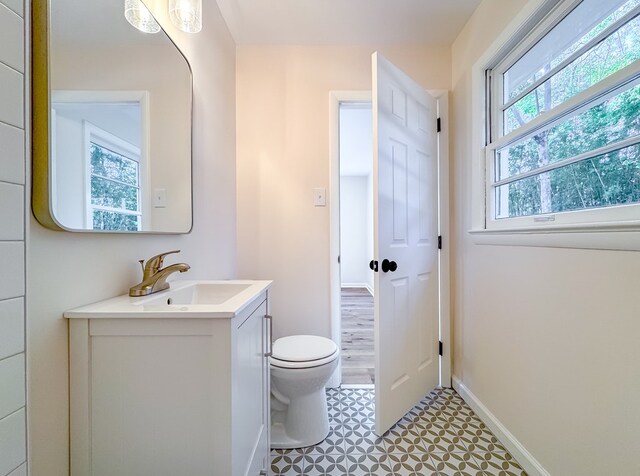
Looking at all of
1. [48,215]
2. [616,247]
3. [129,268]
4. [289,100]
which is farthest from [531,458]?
[289,100]

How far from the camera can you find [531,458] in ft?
3.84

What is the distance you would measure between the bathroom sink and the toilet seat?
17.5 inches

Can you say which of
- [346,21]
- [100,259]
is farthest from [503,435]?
[346,21]

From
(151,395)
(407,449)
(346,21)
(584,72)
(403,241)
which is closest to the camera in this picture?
(151,395)

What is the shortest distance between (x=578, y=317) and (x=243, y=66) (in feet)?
7.37

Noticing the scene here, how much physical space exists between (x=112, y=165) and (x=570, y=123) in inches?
64.8

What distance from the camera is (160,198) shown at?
104 centimetres

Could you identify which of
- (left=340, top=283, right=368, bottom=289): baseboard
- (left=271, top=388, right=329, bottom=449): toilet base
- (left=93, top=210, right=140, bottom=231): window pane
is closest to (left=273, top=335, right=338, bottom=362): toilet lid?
(left=271, top=388, right=329, bottom=449): toilet base

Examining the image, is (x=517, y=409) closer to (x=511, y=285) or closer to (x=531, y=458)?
(x=531, y=458)

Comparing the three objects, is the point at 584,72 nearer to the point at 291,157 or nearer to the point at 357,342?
the point at 291,157

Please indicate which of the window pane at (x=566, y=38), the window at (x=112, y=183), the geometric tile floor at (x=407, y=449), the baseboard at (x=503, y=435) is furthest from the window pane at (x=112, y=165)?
the baseboard at (x=503, y=435)

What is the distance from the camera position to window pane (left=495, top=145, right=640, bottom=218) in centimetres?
89

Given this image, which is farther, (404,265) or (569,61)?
(404,265)

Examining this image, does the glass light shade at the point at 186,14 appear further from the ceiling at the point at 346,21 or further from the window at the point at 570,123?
the window at the point at 570,123
